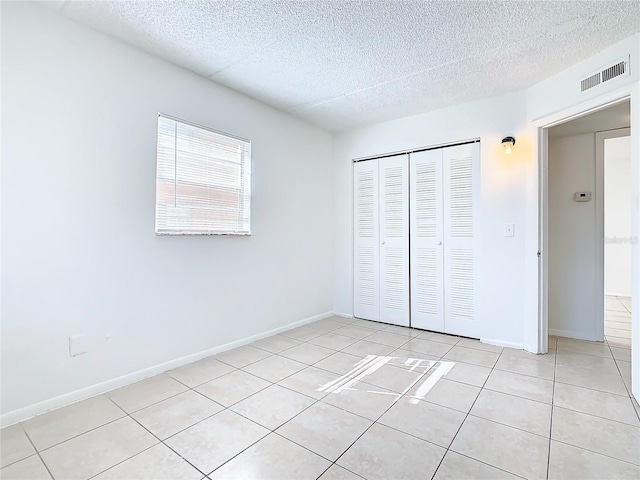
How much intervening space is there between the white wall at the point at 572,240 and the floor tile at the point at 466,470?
287 centimetres

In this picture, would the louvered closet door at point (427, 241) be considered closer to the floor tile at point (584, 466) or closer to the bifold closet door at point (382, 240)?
the bifold closet door at point (382, 240)

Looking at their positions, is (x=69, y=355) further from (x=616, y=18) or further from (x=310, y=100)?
(x=616, y=18)

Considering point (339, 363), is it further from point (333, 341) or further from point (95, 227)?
point (95, 227)

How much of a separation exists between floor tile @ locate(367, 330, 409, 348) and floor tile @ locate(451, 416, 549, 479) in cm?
145

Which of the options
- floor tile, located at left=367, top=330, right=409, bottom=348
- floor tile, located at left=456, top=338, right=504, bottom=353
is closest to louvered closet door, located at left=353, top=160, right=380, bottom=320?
floor tile, located at left=367, top=330, right=409, bottom=348

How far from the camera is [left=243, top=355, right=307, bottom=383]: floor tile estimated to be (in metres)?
2.52

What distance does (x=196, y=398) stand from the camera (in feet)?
7.09

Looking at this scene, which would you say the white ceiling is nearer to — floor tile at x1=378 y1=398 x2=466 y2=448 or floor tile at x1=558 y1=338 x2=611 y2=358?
floor tile at x1=558 y1=338 x2=611 y2=358

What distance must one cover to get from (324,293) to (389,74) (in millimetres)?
2711

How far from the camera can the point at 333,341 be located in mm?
3371

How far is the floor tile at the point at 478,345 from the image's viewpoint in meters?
3.13

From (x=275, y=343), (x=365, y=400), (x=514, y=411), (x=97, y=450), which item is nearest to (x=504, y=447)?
(x=514, y=411)

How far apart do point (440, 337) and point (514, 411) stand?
60.9 inches

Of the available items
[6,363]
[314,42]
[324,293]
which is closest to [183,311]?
[6,363]
